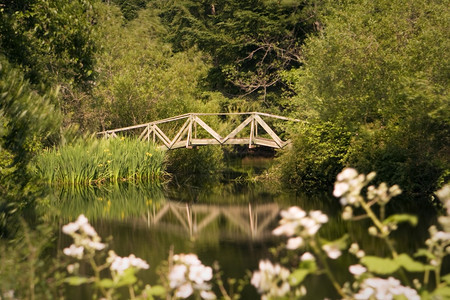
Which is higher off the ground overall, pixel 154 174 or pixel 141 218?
pixel 154 174

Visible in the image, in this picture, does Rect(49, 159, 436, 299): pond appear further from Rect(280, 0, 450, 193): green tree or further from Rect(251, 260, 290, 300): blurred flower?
Rect(251, 260, 290, 300): blurred flower

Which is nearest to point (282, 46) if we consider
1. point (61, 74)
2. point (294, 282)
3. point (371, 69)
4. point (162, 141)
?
point (162, 141)

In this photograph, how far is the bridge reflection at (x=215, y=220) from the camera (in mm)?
10991

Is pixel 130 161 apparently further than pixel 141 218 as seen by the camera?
Yes

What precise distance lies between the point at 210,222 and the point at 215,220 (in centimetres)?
18

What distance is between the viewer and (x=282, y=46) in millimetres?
24828

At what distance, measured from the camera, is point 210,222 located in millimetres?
12109

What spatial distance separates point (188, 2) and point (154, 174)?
15525 millimetres

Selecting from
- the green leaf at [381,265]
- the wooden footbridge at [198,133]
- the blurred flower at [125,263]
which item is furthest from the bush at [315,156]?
the green leaf at [381,265]

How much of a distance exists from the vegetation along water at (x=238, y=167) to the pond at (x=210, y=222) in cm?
5

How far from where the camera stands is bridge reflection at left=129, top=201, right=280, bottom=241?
36.1ft

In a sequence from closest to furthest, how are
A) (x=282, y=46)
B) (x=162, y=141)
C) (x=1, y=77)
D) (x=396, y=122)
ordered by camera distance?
1. (x=1, y=77)
2. (x=396, y=122)
3. (x=162, y=141)
4. (x=282, y=46)

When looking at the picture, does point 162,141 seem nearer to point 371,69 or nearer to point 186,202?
point 186,202

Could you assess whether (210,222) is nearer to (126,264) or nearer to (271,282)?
(126,264)
